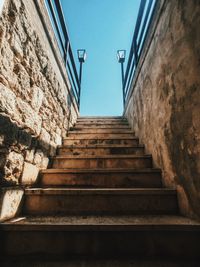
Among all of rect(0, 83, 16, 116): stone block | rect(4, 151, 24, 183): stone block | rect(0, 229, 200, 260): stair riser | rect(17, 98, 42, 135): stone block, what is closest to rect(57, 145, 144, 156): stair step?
rect(17, 98, 42, 135): stone block

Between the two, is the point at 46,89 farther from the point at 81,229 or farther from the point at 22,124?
the point at 81,229

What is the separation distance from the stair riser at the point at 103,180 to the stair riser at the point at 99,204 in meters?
0.28

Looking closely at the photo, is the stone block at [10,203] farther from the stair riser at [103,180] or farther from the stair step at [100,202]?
the stair riser at [103,180]

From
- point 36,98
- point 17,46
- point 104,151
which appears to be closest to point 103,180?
point 104,151

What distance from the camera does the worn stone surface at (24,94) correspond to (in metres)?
1.05

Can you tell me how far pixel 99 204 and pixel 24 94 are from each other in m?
1.18

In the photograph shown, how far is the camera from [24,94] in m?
1.30

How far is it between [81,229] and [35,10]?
211 centimetres

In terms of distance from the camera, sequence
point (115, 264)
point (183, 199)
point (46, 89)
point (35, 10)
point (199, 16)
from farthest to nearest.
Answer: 1. point (46, 89)
2. point (35, 10)
3. point (183, 199)
4. point (199, 16)
5. point (115, 264)

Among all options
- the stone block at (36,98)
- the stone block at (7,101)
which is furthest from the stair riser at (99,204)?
the stone block at (36,98)

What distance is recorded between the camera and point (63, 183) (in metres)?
1.57

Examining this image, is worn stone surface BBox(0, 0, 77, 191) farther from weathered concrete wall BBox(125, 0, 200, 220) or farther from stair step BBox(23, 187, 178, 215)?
weathered concrete wall BBox(125, 0, 200, 220)

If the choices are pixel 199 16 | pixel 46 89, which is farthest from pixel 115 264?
pixel 46 89

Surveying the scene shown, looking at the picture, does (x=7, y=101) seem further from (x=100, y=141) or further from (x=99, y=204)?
(x=100, y=141)
